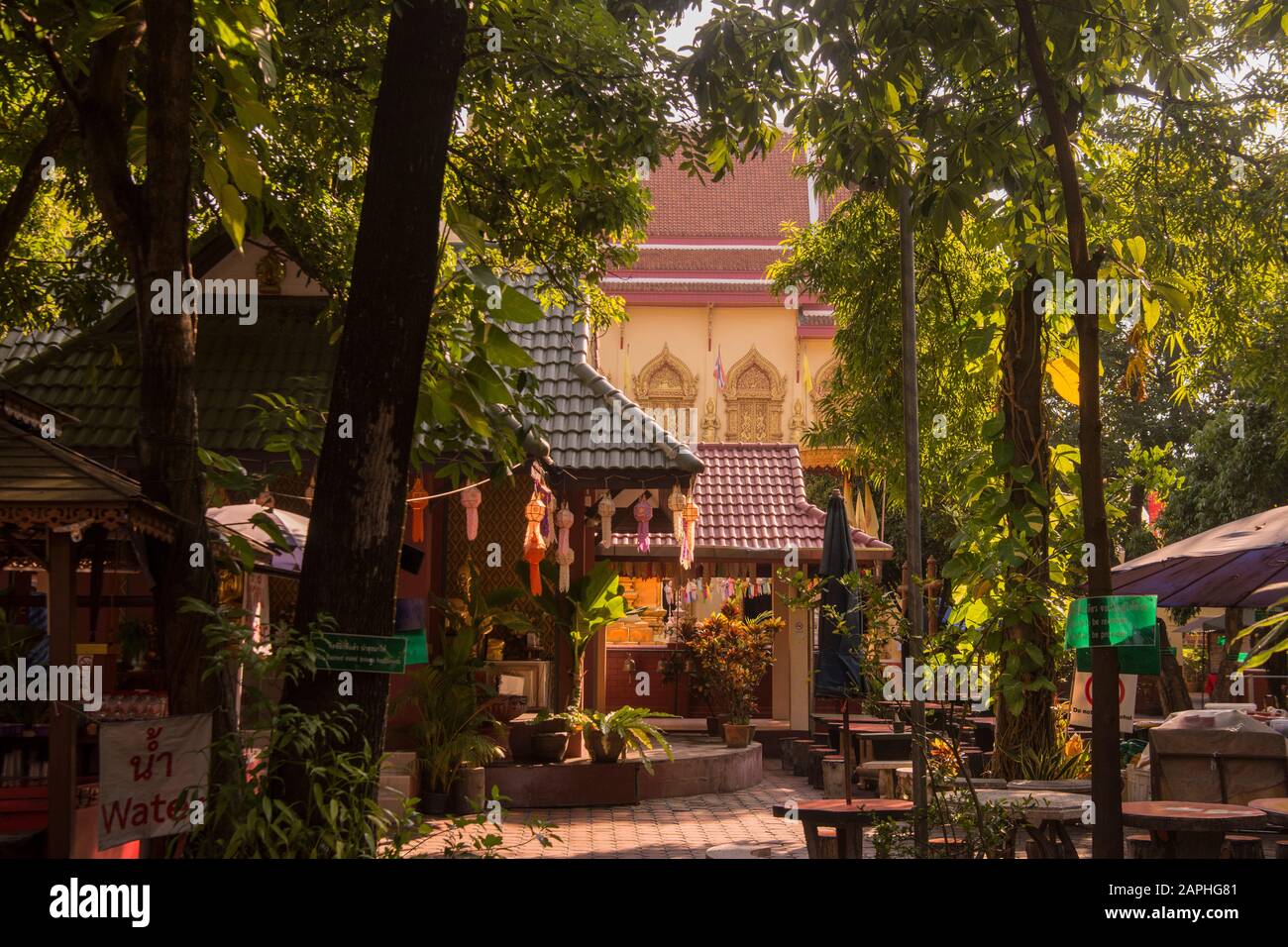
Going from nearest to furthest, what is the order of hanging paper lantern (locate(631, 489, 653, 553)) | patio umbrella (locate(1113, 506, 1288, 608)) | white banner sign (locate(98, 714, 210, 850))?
1. white banner sign (locate(98, 714, 210, 850))
2. patio umbrella (locate(1113, 506, 1288, 608))
3. hanging paper lantern (locate(631, 489, 653, 553))

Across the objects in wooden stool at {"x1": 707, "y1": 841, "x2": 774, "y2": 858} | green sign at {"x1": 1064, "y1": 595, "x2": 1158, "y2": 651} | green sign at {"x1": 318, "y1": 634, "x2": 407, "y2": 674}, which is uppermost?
green sign at {"x1": 1064, "y1": 595, "x2": 1158, "y2": 651}

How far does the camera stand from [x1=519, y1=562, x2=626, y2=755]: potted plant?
49.3ft

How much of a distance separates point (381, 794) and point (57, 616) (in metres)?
4.75

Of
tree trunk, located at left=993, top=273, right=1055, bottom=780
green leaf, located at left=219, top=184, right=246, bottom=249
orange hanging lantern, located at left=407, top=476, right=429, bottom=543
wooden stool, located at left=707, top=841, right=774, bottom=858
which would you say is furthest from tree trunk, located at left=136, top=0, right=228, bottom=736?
tree trunk, located at left=993, top=273, right=1055, bottom=780

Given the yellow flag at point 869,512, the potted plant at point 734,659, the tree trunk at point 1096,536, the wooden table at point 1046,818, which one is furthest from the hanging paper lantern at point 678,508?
the yellow flag at point 869,512

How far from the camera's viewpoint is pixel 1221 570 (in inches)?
429

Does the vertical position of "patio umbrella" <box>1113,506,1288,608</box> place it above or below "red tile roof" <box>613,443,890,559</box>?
below

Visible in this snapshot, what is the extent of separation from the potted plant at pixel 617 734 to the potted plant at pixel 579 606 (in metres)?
0.30

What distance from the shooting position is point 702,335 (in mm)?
40344

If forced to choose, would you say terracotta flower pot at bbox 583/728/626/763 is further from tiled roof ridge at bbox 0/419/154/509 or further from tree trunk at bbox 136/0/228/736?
tree trunk at bbox 136/0/228/736

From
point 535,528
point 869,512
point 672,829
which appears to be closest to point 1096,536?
point 672,829

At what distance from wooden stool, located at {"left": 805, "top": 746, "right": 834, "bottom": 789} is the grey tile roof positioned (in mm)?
3924

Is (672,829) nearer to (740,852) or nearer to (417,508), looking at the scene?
(740,852)

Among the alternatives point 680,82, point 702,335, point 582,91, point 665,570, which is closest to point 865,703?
point 582,91
